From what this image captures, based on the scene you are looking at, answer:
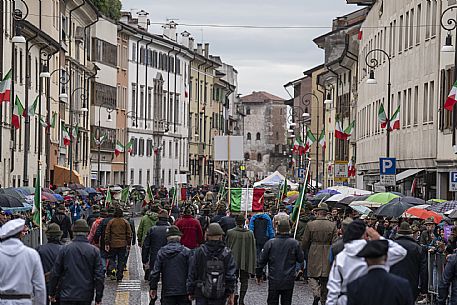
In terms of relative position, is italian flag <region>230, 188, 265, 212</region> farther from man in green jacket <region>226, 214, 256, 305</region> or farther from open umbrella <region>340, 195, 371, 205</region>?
man in green jacket <region>226, 214, 256, 305</region>

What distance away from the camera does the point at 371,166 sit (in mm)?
64938

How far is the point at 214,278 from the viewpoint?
52.4ft

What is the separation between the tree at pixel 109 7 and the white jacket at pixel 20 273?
79.2 m

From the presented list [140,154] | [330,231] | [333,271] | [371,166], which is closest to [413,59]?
[371,166]


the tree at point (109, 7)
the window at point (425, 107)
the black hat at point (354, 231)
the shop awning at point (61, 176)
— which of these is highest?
the tree at point (109, 7)

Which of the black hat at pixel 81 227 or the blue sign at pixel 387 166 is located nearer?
the black hat at pixel 81 227

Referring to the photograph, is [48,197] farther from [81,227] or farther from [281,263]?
[81,227]

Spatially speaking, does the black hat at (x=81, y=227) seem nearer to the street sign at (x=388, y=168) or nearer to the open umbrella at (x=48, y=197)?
the open umbrella at (x=48, y=197)

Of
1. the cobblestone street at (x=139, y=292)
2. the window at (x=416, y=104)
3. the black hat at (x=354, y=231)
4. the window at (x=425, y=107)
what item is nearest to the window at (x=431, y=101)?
the window at (x=425, y=107)

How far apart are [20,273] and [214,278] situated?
11.9 ft

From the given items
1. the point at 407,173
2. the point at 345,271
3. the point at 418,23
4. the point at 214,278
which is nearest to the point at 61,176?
the point at 418,23

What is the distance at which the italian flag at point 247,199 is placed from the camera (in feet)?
110

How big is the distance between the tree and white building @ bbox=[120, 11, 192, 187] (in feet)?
3.50

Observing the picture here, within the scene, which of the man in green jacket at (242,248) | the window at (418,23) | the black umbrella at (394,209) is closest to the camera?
the man in green jacket at (242,248)
